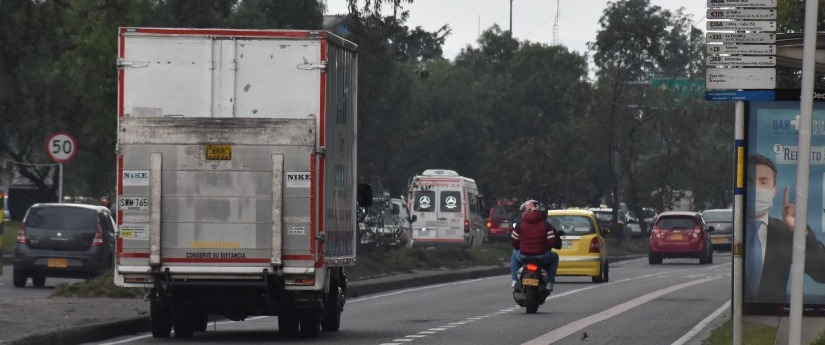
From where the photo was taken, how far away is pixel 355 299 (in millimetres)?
29031

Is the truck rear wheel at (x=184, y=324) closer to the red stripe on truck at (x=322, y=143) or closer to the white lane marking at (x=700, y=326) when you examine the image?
the red stripe on truck at (x=322, y=143)

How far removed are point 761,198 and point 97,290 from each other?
12333mm

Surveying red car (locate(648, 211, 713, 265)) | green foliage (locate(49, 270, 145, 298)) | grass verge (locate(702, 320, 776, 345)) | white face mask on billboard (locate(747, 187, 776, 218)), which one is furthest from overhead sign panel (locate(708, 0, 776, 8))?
red car (locate(648, 211, 713, 265))

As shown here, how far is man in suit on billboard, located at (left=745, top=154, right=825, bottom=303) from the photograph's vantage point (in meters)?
14.7

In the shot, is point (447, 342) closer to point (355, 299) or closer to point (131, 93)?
point (131, 93)

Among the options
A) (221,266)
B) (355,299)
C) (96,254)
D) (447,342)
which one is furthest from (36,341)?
(96,254)

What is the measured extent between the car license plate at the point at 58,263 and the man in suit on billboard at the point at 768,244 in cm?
1842

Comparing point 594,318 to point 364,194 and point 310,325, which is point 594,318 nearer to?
point 364,194

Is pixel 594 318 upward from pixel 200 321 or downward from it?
downward

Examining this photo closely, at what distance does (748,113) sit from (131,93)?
6670 mm

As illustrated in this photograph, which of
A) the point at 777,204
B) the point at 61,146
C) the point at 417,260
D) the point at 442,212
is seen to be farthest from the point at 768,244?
the point at 442,212

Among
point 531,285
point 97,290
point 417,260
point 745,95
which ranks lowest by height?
point 417,260

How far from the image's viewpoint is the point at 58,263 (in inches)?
1221

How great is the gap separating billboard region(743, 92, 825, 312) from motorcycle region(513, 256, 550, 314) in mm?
9256
